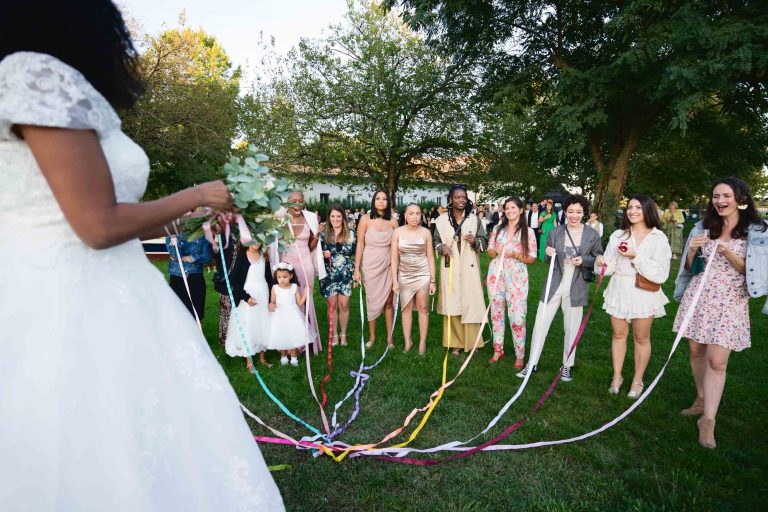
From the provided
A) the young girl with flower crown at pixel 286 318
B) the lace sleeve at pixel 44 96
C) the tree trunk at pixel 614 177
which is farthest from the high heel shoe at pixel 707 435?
the tree trunk at pixel 614 177

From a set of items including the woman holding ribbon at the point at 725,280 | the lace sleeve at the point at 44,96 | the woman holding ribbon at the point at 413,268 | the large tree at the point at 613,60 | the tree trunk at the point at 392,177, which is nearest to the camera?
the lace sleeve at the point at 44,96

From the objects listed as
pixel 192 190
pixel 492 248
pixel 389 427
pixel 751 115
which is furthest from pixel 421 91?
pixel 192 190

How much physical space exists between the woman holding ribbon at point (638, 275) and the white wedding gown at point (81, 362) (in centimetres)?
467

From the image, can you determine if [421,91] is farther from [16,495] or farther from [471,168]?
[16,495]

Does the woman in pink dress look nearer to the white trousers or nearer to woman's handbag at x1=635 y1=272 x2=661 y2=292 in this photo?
the white trousers

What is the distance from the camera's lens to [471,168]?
25859mm

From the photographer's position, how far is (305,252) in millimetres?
6859

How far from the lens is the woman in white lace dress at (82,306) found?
1290 millimetres

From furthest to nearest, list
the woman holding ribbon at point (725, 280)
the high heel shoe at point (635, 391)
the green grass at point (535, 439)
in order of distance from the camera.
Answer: the high heel shoe at point (635, 391), the woman holding ribbon at point (725, 280), the green grass at point (535, 439)

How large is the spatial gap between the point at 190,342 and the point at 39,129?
2.56 feet

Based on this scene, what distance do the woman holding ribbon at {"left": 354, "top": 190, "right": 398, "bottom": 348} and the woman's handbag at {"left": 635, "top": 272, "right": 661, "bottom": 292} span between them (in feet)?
11.5

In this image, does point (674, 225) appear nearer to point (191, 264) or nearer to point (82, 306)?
point (191, 264)

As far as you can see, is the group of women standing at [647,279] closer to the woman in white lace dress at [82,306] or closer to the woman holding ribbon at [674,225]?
the woman in white lace dress at [82,306]

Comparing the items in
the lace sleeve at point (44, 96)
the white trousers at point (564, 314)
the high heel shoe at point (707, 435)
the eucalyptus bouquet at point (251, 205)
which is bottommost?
the high heel shoe at point (707, 435)
